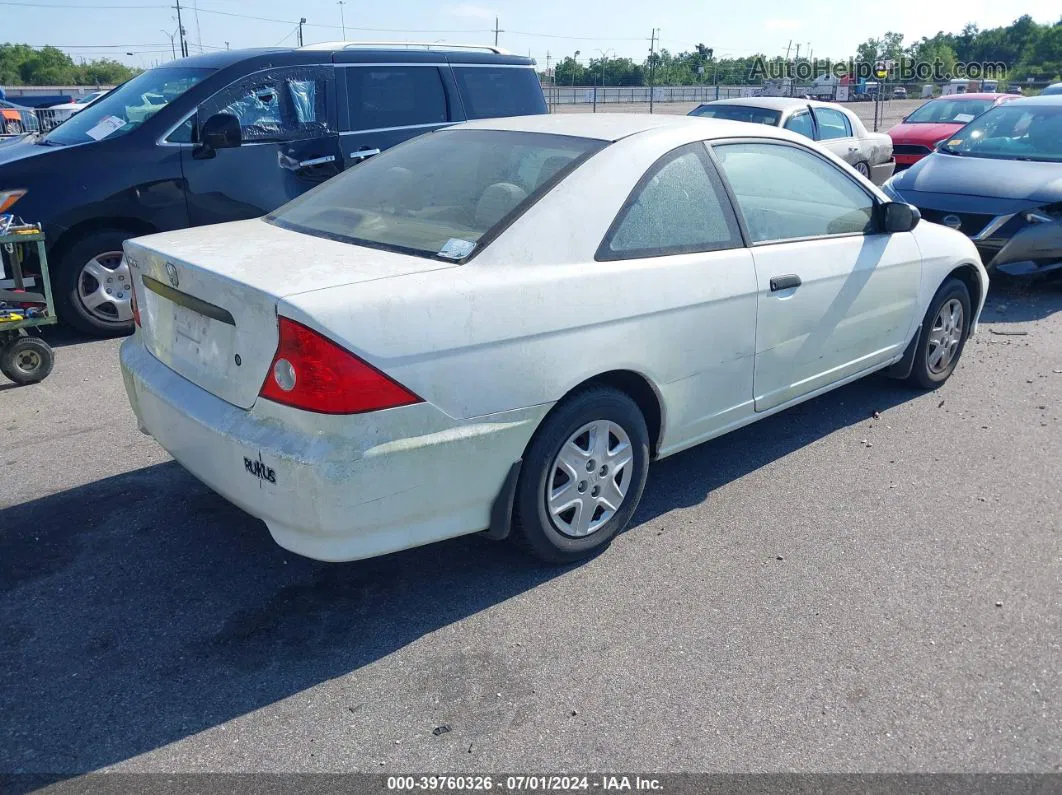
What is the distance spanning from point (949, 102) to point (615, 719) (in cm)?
1648

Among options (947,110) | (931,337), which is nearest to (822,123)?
(947,110)

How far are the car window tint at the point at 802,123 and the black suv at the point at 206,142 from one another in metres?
5.24

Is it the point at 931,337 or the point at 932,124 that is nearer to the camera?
the point at 931,337

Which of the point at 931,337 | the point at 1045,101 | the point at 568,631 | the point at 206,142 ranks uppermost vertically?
the point at 1045,101

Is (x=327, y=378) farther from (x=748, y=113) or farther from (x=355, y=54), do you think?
(x=748, y=113)

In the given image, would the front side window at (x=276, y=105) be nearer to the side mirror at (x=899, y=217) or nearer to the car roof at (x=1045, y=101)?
the side mirror at (x=899, y=217)

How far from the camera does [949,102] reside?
16250 mm

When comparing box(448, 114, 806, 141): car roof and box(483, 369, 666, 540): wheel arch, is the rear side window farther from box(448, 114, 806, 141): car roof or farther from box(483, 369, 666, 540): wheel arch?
box(483, 369, 666, 540): wheel arch

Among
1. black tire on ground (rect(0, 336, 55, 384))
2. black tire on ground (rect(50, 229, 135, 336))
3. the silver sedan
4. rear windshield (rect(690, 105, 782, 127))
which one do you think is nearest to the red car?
the silver sedan

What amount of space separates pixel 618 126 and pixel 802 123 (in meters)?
8.59

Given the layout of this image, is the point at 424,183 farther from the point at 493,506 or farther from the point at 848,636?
the point at 848,636

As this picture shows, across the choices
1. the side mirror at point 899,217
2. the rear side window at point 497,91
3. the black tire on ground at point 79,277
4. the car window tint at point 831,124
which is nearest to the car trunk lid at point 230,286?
the side mirror at point 899,217

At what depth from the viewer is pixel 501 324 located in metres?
3.05

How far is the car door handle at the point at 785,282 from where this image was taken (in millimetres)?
4027
